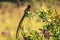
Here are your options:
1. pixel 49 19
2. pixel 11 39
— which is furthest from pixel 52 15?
pixel 11 39

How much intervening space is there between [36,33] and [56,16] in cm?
22

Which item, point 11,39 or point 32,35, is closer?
point 32,35

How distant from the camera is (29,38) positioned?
234cm

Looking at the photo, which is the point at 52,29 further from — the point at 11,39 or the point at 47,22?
the point at 11,39

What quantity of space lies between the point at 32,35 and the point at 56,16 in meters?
0.26

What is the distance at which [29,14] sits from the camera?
94.7 inches

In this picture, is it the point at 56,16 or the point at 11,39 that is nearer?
the point at 56,16

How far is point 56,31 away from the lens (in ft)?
7.70

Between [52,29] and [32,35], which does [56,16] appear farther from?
[32,35]

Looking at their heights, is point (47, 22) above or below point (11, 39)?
above

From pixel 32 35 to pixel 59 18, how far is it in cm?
27

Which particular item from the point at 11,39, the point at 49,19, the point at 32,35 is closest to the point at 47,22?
the point at 49,19

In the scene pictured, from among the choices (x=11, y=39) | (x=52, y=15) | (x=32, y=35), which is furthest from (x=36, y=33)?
(x=11, y=39)

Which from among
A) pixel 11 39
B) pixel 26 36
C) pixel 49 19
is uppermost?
pixel 49 19
